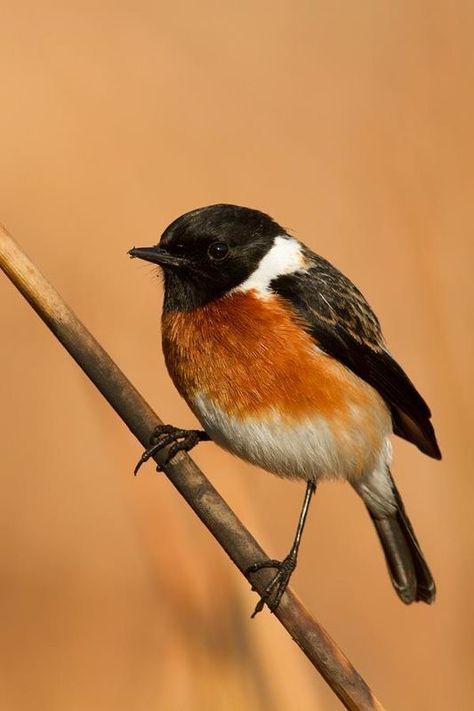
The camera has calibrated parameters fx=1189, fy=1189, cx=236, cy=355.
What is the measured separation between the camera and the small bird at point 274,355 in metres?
3.46

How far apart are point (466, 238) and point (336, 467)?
4.59 ft

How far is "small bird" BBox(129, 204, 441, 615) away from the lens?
3.46m

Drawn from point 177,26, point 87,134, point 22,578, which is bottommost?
point 22,578

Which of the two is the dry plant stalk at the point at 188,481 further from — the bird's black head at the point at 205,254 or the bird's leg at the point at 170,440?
the bird's black head at the point at 205,254

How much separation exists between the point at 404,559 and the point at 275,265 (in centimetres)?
117

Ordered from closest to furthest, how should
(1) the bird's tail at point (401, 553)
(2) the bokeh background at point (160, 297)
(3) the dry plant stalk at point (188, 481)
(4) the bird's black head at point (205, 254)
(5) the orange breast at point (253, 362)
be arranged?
(3) the dry plant stalk at point (188, 481), (5) the orange breast at point (253, 362), (4) the bird's black head at point (205, 254), (2) the bokeh background at point (160, 297), (1) the bird's tail at point (401, 553)

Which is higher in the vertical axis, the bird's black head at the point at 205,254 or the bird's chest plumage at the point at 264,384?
the bird's black head at the point at 205,254

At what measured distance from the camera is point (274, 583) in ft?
10.3

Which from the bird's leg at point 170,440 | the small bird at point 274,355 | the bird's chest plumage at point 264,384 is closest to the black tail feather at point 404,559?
the small bird at point 274,355

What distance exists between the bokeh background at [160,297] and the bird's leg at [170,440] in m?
0.18

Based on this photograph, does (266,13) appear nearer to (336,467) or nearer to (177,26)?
(177,26)

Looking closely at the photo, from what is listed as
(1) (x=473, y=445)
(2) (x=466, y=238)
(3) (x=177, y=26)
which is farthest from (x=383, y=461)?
(3) (x=177, y=26)

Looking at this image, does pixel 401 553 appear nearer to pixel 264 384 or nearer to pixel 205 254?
pixel 264 384

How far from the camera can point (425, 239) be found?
422 centimetres
